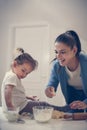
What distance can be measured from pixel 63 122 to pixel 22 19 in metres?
0.67

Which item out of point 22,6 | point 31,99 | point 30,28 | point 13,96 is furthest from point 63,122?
point 22,6

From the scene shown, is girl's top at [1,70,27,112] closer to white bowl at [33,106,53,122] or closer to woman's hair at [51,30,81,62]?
white bowl at [33,106,53,122]

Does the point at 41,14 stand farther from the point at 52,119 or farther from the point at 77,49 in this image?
the point at 52,119

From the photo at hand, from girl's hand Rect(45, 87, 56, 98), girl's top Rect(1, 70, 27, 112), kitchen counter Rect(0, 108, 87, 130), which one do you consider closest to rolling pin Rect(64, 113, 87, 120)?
kitchen counter Rect(0, 108, 87, 130)

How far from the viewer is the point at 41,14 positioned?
4.49ft

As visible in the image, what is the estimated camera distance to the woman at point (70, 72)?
1323 millimetres

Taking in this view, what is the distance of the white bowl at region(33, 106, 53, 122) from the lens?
1280 mm

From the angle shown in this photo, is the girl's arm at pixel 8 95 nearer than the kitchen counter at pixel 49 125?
No

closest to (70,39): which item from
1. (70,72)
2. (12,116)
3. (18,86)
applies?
(70,72)

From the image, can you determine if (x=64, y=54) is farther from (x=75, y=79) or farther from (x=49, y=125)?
(x=49, y=125)

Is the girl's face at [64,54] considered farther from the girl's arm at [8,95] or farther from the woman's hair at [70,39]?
the girl's arm at [8,95]

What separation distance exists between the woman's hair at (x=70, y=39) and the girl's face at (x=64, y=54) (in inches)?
0.7

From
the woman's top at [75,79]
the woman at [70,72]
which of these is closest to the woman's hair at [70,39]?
the woman at [70,72]

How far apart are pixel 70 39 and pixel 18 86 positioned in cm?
42
